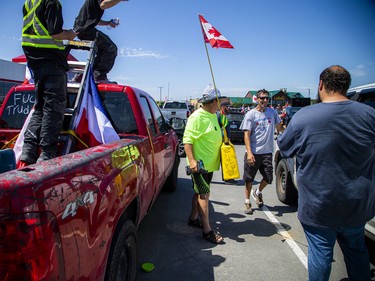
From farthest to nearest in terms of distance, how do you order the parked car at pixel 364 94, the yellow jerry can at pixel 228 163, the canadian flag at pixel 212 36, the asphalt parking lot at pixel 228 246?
the canadian flag at pixel 212 36 → the yellow jerry can at pixel 228 163 → the parked car at pixel 364 94 → the asphalt parking lot at pixel 228 246

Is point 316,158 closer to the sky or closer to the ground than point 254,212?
closer to the sky

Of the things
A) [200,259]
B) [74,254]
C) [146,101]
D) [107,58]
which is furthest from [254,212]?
[74,254]

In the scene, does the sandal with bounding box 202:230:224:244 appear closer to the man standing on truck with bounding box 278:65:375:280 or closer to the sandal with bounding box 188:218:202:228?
the sandal with bounding box 188:218:202:228

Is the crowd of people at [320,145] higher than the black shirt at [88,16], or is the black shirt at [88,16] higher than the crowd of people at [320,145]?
the black shirt at [88,16]

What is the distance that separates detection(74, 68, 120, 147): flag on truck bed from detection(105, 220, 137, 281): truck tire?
2.71 ft

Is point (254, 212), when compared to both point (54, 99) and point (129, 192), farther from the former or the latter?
point (54, 99)

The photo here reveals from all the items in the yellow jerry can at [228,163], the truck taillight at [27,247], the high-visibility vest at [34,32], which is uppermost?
the high-visibility vest at [34,32]

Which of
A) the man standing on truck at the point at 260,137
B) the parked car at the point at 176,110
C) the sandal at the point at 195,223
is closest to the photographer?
the sandal at the point at 195,223

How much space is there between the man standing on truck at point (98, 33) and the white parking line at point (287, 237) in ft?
9.95

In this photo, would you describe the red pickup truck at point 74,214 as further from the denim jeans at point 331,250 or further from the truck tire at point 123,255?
the denim jeans at point 331,250

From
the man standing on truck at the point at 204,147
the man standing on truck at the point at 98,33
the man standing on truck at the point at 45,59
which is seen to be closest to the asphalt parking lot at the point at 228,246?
the man standing on truck at the point at 204,147

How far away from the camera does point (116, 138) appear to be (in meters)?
2.69

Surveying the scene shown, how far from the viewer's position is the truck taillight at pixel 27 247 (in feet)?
3.49

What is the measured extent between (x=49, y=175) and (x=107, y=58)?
265cm
